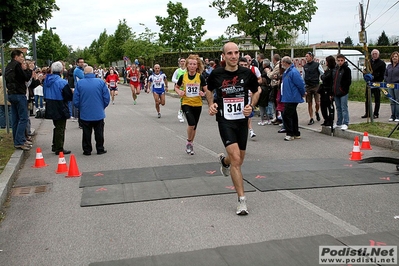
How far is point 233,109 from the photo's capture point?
677 cm

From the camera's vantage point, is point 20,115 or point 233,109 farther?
point 20,115

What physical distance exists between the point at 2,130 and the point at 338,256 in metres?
12.0

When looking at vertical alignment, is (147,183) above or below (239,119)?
below

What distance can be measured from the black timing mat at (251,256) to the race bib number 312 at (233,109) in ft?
6.56

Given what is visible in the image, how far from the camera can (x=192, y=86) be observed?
10.8 meters

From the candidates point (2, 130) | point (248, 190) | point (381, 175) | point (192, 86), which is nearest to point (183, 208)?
point (248, 190)

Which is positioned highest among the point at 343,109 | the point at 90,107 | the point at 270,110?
the point at 90,107

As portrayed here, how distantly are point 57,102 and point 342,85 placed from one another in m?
6.86

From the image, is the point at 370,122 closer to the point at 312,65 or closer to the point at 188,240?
the point at 312,65

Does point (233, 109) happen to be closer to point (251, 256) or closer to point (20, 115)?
point (251, 256)

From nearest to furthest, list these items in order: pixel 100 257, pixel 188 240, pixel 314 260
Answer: pixel 314 260 < pixel 100 257 < pixel 188 240

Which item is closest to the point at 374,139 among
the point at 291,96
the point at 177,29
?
the point at 291,96

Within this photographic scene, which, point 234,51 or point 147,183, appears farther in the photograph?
point 147,183

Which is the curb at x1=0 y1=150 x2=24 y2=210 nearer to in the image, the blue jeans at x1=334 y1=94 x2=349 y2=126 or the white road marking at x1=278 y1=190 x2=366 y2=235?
the white road marking at x1=278 y1=190 x2=366 y2=235
